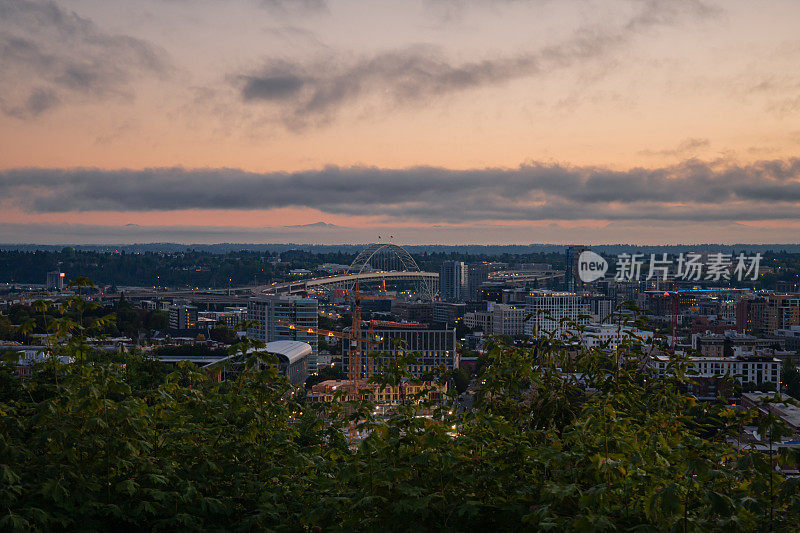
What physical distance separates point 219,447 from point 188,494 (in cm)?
60

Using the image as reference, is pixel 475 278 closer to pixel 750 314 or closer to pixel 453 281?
pixel 453 281

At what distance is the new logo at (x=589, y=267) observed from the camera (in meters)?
130

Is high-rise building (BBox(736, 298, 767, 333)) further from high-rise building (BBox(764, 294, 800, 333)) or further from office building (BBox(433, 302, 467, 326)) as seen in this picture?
office building (BBox(433, 302, 467, 326))

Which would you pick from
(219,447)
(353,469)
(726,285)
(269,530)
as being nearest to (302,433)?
(219,447)

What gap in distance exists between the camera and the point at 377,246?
158250 millimetres

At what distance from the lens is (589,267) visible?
131m

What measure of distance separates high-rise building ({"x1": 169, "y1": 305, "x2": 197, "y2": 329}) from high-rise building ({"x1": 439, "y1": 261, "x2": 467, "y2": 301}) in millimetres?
63816

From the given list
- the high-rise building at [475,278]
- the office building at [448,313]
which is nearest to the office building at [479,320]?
the office building at [448,313]

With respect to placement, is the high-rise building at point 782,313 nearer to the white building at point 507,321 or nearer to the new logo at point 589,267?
the white building at point 507,321

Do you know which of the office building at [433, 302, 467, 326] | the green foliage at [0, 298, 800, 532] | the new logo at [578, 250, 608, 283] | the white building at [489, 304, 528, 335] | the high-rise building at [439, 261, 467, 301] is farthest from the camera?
the high-rise building at [439, 261, 467, 301]

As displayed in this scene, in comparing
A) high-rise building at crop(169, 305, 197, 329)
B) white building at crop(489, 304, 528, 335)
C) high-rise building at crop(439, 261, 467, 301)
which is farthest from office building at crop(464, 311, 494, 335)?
high-rise building at crop(439, 261, 467, 301)

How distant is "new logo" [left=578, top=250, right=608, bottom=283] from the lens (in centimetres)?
13000

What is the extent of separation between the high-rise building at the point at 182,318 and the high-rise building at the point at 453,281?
209ft

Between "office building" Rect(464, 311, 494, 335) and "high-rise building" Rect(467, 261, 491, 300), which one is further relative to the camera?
"high-rise building" Rect(467, 261, 491, 300)
